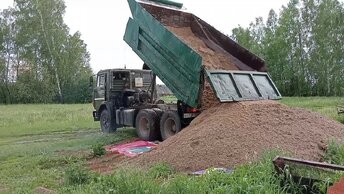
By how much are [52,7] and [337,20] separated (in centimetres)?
2935

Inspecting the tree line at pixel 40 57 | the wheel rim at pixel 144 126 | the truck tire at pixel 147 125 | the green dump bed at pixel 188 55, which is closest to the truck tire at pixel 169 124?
the truck tire at pixel 147 125

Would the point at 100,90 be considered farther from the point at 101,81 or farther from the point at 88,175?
the point at 88,175

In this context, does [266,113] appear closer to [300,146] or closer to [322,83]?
[300,146]

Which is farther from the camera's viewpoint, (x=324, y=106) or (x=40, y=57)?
(x=40, y=57)

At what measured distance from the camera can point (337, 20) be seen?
36844 mm

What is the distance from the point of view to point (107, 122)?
1422 centimetres

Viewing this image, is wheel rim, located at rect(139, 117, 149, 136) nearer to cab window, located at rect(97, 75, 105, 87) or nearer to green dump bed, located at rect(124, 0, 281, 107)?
green dump bed, located at rect(124, 0, 281, 107)

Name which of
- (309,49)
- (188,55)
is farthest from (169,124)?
(309,49)

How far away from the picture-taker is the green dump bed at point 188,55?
9.09 meters

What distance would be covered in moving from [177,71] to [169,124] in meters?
1.75

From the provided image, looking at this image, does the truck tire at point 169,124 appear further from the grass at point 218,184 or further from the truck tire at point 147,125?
the grass at point 218,184

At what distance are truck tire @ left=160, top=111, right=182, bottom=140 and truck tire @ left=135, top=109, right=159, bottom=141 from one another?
1.33 feet

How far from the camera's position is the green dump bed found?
9.09 metres

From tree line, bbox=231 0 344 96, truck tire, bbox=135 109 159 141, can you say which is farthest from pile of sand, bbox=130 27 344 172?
tree line, bbox=231 0 344 96
